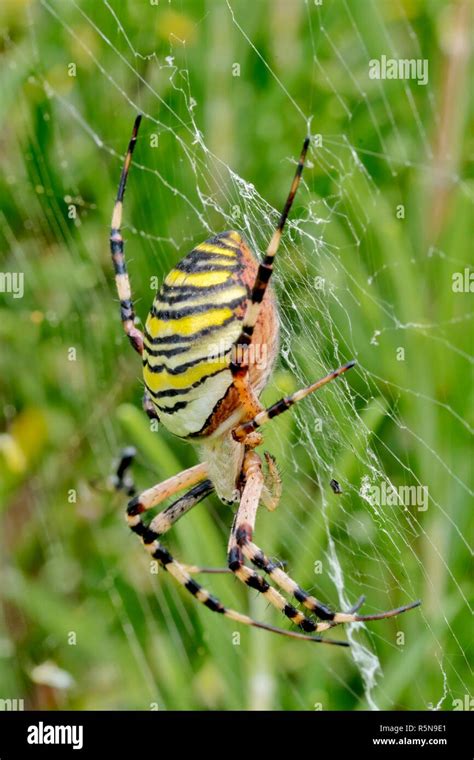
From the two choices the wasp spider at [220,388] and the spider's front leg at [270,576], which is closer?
the wasp spider at [220,388]

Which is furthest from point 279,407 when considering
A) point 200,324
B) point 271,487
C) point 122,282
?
point 122,282

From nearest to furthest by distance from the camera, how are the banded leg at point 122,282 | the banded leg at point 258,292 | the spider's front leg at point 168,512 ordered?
the banded leg at point 258,292 → the banded leg at point 122,282 → the spider's front leg at point 168,512

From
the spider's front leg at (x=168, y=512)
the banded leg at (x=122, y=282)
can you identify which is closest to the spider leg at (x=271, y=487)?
the spider's front leg at (x=168, y=512)

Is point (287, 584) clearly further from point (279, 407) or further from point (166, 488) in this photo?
point (279, 407)

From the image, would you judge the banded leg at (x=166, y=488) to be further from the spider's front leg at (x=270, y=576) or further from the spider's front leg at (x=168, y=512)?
the spider's front leg at (x=270, y=576)

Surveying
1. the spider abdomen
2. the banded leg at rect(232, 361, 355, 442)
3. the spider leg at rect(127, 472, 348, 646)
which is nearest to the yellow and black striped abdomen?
the spider abdomen
